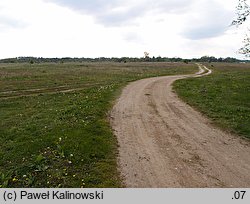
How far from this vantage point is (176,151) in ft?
35.1

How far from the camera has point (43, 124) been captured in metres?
15.0

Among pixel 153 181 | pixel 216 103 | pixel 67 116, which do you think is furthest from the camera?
pixel 216 103

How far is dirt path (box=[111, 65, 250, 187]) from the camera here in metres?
8.42

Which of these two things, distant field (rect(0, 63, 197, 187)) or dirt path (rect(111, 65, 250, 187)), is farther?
distant field (rect(0, 63, 197, 187))

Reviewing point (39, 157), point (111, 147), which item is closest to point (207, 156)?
point (111, 147)

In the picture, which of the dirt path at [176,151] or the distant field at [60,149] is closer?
the dirt path at [176,151]

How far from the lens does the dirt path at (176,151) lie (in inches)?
332

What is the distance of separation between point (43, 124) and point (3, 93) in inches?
598

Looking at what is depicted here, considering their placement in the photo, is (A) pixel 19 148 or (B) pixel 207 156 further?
(A) pixel 19 148

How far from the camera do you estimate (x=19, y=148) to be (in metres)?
11.5

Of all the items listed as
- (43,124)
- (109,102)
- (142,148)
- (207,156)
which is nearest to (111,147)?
(142,148)

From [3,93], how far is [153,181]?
2392cm
